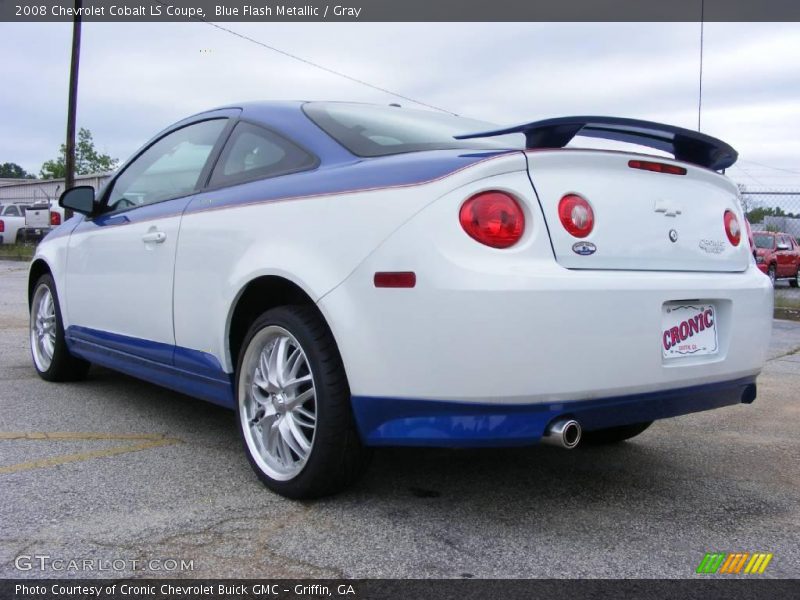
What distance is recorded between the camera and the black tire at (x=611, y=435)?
3.87m

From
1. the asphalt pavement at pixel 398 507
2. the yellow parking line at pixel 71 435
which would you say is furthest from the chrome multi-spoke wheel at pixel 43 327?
the yellow parking line at pixel 71 435

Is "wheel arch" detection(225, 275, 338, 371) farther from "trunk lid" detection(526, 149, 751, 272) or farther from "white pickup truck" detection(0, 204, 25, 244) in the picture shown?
"white pickup truck" detection(0, 204, 25, 244)

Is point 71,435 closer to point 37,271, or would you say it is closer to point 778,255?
point 37,271

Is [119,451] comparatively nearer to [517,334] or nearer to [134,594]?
[134,594]

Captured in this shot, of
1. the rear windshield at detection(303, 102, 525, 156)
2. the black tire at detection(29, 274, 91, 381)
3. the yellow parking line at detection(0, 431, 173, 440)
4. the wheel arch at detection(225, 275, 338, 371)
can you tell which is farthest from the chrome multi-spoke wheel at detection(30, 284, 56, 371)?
the rear windshield at detection(303, 102, 525, 156)

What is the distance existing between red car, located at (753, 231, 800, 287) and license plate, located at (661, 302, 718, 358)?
2149 cm

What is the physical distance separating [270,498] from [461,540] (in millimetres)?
767

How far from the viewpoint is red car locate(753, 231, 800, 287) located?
912 inches

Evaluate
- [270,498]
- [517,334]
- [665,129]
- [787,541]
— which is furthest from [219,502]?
[665,129]

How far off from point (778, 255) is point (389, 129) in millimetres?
22688

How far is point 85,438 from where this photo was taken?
391cm

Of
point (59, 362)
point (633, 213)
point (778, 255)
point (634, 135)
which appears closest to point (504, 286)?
point (633, 213)

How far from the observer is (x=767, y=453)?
388cm

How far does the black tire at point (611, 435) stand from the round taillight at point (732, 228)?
1006mm
